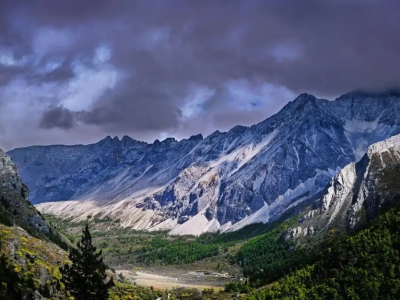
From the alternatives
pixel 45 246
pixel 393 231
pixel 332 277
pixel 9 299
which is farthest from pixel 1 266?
pixel 393 231

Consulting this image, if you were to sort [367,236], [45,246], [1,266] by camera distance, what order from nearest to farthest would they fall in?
[1,266] → [45,246] → [367,236]

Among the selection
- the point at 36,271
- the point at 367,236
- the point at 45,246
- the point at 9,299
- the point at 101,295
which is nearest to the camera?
the point at 101,295

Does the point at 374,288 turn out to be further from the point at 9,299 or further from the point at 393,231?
the point at 9,299

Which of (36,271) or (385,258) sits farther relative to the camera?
(385,258)

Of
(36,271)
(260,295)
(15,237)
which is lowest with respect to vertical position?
(260,295)

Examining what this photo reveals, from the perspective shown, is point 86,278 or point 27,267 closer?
point 86,278

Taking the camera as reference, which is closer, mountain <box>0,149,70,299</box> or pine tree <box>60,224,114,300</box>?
pine tree <box>60,224,114,300</box>

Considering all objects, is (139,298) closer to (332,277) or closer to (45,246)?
(45,246)

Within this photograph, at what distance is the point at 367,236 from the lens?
7569 inches

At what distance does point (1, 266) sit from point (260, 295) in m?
108

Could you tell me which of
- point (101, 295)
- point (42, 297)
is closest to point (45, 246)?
point (42, 297)

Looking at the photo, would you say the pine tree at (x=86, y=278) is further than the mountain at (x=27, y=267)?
No

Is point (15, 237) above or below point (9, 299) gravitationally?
above

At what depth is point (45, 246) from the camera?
164625 millimetres
